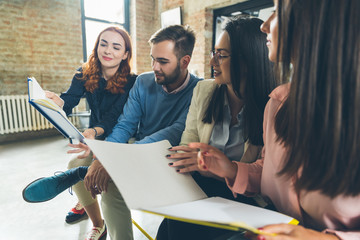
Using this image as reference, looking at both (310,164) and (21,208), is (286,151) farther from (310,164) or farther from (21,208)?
(21,208)

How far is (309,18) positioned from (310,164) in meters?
0.32

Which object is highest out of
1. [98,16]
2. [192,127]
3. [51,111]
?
[98,16]

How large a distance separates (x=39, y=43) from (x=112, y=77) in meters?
3.16

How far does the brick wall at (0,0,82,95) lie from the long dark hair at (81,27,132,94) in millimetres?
2883

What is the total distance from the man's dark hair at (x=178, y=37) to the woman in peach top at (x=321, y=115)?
1.01 metres

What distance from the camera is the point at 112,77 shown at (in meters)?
1.72

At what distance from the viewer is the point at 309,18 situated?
0.48 meters

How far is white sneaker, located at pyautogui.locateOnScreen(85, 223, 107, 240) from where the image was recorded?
1436 millimetres

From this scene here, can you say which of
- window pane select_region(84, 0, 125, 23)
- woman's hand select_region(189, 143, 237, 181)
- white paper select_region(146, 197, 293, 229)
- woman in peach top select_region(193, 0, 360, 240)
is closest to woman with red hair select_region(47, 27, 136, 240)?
woman's hand select_region(189, 143, 237, 181)

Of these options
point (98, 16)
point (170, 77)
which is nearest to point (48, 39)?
point (98, 16)

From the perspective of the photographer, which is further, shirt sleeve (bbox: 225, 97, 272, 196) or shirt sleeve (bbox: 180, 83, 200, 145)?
shirt sleeve (bbox: 180, 83, 200, 145)

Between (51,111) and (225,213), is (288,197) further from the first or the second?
(51,111)

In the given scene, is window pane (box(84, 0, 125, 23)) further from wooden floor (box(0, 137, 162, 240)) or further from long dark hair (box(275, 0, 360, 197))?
long dark hair (box(275, 0, 360, 197))

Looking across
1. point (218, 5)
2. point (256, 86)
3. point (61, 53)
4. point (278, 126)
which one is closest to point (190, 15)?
point (218, 5)
